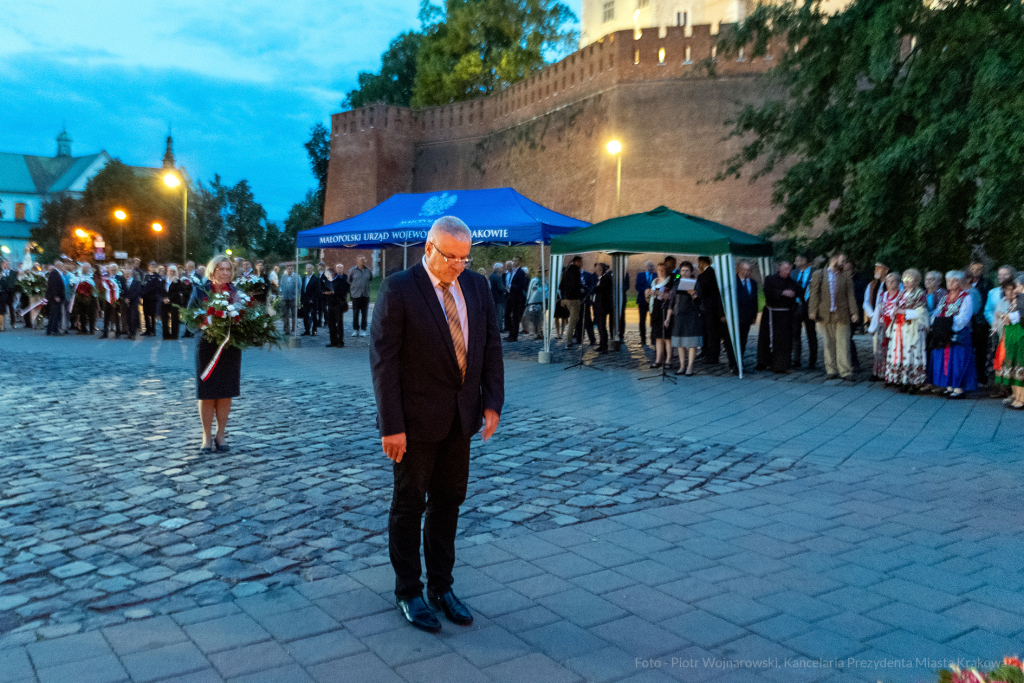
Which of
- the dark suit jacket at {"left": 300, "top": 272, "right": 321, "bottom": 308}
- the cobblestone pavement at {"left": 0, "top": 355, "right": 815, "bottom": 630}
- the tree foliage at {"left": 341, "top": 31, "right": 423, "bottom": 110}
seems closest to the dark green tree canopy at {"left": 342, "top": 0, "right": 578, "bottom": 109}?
the tree foliage at {"left": 341, "top": 31, "right": 423, "bottom": 110}

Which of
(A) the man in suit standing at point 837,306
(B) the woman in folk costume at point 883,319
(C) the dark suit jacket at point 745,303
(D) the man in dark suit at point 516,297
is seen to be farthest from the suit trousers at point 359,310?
(B) the woman in folk costume at point 883,319

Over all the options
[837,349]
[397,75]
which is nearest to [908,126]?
[837,349]

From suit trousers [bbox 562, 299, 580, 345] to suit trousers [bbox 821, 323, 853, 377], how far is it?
5231 mm

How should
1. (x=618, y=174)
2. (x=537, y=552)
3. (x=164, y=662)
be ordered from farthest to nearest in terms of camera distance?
(x=618, y=174)
(x=537, y=552)
(x=164, y=662)

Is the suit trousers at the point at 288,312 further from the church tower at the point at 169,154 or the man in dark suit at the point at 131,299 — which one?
the church tower at the point at 169,154

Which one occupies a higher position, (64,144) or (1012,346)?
(64,144)

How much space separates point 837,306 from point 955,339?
183cm

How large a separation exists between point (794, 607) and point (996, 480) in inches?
134

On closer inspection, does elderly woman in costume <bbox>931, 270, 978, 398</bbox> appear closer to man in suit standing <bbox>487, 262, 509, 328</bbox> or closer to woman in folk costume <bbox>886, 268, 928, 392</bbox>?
woman in folk costume <bbox>886, 268, 928, 392</bbox>

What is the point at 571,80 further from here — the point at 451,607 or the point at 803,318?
the point at 451,607

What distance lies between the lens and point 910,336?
11.1m

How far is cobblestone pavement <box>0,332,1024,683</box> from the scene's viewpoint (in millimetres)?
3225

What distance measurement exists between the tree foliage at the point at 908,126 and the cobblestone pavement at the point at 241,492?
6.88m

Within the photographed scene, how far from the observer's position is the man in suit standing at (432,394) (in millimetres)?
3424
